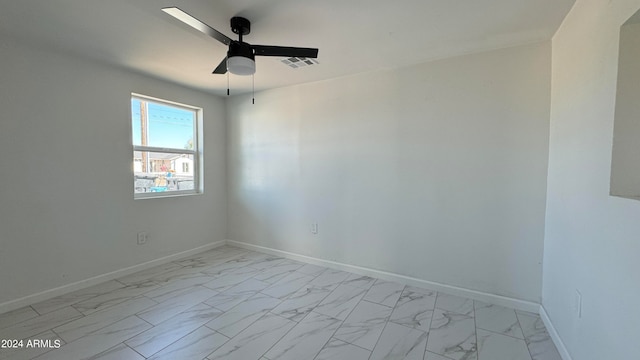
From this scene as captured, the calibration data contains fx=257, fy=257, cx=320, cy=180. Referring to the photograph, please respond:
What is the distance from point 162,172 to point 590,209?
13.7 feet

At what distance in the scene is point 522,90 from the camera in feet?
7.35

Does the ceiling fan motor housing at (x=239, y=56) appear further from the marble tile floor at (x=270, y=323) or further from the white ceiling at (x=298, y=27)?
the marble tile floor at (x=270, y=323)

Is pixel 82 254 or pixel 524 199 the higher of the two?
pixel 524 199

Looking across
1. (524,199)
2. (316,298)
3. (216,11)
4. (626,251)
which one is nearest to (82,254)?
(316,298)

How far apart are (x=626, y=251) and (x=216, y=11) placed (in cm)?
264

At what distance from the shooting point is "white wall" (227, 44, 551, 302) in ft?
7.41

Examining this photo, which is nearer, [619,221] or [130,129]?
[619,221]

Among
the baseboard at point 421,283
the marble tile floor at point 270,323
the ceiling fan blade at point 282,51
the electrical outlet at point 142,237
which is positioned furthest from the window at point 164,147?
the ceiling fan blade at point 282,51

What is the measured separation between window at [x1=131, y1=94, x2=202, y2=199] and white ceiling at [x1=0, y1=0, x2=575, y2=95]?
726 mm

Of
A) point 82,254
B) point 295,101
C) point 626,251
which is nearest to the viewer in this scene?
point 626,251

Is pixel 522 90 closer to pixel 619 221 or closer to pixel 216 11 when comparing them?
pixel 619 221

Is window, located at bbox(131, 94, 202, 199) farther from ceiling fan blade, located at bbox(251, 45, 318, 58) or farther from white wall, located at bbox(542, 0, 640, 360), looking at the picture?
white wall, located at bbox(542, 0, 640, 360)

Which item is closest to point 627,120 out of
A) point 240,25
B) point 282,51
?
point 282,51

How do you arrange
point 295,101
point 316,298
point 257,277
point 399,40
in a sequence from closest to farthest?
A: point 399,40, point 316,298, point 257,277, point 295,101
